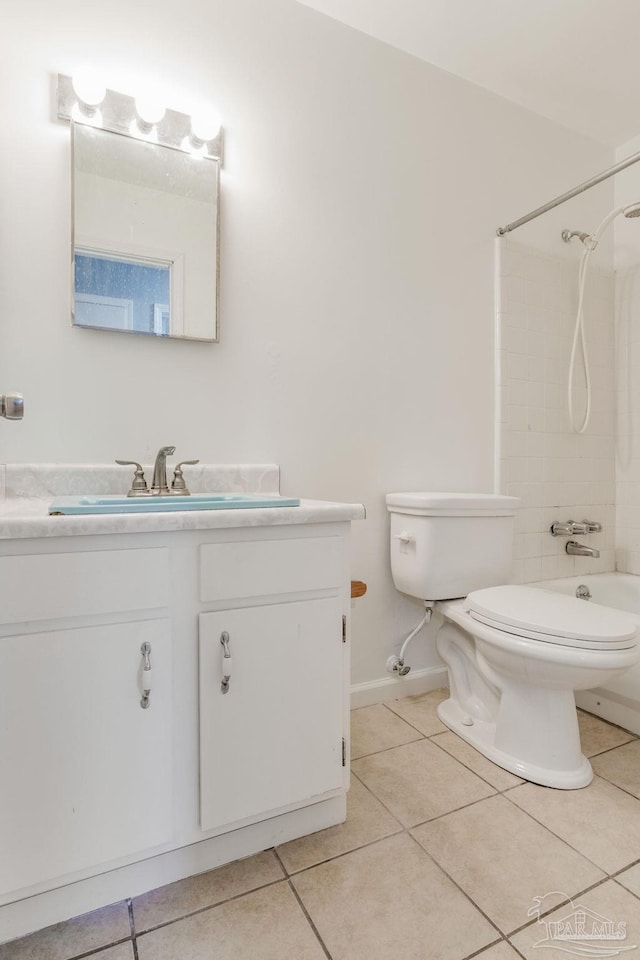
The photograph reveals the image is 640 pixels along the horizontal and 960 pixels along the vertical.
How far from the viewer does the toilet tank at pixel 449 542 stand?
1.69 metres

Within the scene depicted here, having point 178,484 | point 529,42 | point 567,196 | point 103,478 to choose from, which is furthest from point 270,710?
point 529,42

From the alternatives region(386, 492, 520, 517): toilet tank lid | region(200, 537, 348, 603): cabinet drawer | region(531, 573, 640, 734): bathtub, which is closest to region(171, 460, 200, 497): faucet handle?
region(200, 537, 348, 603): cabinet drawer

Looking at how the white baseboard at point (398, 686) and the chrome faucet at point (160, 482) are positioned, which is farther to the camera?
the white baseboard at point (398, 686)

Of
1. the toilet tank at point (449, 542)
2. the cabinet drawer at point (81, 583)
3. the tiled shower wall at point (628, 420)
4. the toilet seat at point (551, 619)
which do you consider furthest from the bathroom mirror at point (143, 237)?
the tiled shower wall at point (628, 420)

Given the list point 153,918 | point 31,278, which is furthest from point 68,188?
point 153,918

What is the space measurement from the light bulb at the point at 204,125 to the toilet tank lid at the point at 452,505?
126cm

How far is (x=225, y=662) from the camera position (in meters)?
1.03

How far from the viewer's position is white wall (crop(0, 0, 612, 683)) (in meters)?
1.35

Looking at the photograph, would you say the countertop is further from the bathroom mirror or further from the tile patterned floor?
the tile patterned floor

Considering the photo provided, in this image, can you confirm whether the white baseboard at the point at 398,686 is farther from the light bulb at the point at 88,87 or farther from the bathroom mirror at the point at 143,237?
the light bulb at the point at 88,87

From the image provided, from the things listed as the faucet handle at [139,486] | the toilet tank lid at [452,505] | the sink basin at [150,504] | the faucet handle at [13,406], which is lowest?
the toilet tank lid at [452,505]

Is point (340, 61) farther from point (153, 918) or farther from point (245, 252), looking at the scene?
point (153, 918)

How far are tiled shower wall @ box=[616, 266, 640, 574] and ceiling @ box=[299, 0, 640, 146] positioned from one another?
29.6 inches

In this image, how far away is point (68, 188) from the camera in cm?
137
